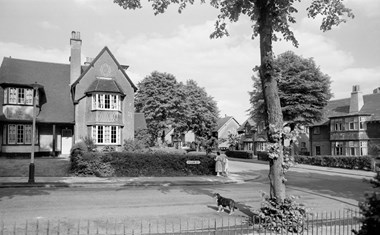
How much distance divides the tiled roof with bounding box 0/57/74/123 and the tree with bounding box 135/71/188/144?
20.4 metres

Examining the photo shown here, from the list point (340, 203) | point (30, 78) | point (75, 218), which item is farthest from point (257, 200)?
point (30, 78)

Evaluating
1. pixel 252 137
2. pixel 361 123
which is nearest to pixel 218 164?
pixel 361 123

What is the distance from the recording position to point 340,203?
46.5ft

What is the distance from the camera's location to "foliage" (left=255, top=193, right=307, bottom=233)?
8.94 m

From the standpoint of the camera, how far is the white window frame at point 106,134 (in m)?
30.4

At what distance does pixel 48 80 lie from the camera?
113 feet

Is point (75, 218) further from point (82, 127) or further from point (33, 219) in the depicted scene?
point (82, 127)

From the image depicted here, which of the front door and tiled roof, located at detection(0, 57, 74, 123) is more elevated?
tiled roof, located at detection(0, 57, 74, 123)

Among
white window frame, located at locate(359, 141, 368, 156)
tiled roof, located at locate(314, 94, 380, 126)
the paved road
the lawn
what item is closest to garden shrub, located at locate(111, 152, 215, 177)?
the lawn

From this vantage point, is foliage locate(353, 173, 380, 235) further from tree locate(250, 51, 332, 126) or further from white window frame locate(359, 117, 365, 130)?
white window frame locate(359, 117, 365, 130)

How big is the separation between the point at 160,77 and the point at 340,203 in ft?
153

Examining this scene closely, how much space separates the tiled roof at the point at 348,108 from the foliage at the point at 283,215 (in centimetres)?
3903

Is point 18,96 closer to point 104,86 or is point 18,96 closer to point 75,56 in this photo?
point 75,56

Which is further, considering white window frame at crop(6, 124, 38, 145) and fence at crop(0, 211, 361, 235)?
white window frame at crop(6, 124, 38, 145)
